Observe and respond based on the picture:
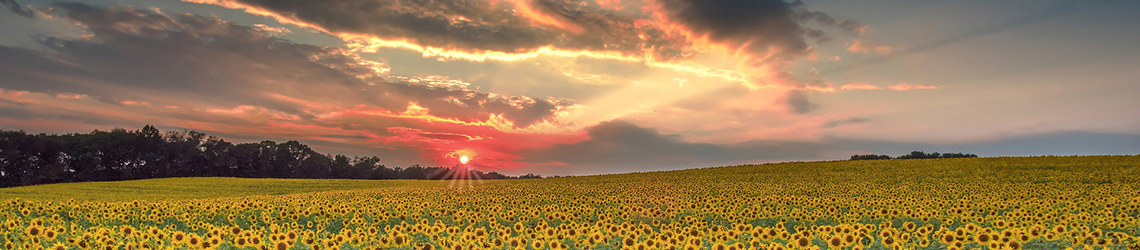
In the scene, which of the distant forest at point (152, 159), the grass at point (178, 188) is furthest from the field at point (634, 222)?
the distant forest at point (152, 159)

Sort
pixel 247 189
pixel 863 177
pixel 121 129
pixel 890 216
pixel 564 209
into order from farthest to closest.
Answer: pixel 121 129 → pixel 247 189 → pixel 863 177 → pixel 564 209 → pixel 890 216

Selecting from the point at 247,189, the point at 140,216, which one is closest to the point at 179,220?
the point at 140,216

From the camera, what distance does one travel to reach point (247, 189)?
52312 mm

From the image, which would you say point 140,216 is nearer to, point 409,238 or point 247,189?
point 409,238

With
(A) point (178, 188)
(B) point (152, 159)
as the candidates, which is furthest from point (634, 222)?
(B) point (152, 159)

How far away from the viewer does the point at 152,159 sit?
3526 inches

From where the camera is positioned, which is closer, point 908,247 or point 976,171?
point 908,247

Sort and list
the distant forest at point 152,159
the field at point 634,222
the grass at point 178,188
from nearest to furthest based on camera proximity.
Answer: the field at point 634,222
the grass at point 178,188
the distant forest at point 152,159

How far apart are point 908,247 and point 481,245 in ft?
22.5

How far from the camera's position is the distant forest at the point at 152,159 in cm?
7875

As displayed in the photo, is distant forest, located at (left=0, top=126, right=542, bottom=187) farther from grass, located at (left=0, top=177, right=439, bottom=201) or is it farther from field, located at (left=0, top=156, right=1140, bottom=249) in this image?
field, located at (left=0, top=156, right=1140, bottom=249)

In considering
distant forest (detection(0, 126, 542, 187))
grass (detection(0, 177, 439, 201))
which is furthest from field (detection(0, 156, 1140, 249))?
distant forest (detection(0, 126, 542, 187))

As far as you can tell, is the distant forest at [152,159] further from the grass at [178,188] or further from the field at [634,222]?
the field at [634,222]

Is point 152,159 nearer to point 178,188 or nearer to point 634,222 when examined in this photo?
point 178,188
